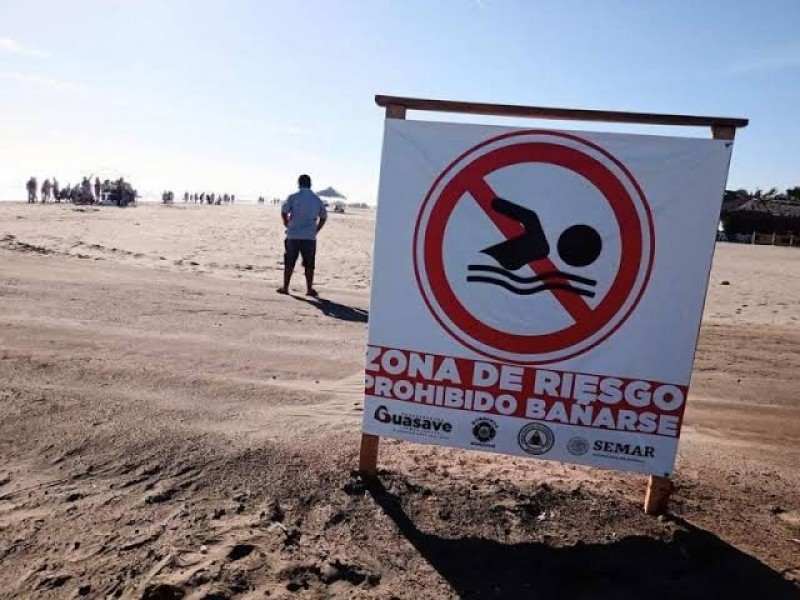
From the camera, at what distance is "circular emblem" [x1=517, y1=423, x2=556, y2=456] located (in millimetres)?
3248

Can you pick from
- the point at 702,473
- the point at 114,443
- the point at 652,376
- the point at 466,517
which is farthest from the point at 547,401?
the point at 114,443

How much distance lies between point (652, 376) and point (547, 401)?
0.55m

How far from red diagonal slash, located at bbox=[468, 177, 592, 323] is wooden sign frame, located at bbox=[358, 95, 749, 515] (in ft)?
1.28

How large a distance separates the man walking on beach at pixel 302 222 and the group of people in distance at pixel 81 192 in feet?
135

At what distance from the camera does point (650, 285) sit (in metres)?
3.08

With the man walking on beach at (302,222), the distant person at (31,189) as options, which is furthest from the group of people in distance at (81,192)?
the man walking on beach at (302,222)

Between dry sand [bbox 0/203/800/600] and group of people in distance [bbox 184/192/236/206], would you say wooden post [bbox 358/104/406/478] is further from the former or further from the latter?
group of people in distance [bbox 184/192/236/206]

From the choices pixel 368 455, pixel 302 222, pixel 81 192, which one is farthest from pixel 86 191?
pixel 368 455

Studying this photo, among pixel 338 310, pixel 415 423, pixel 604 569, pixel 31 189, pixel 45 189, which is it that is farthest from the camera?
pixel 45 189

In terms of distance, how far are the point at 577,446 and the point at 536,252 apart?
106cm

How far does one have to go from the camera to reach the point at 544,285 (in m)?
3.14

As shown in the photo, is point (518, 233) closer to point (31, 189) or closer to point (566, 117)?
point (566, 117)

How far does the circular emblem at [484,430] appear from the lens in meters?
3.29

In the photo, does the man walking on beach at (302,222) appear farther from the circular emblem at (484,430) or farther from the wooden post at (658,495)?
the wooden post at (658,495)
